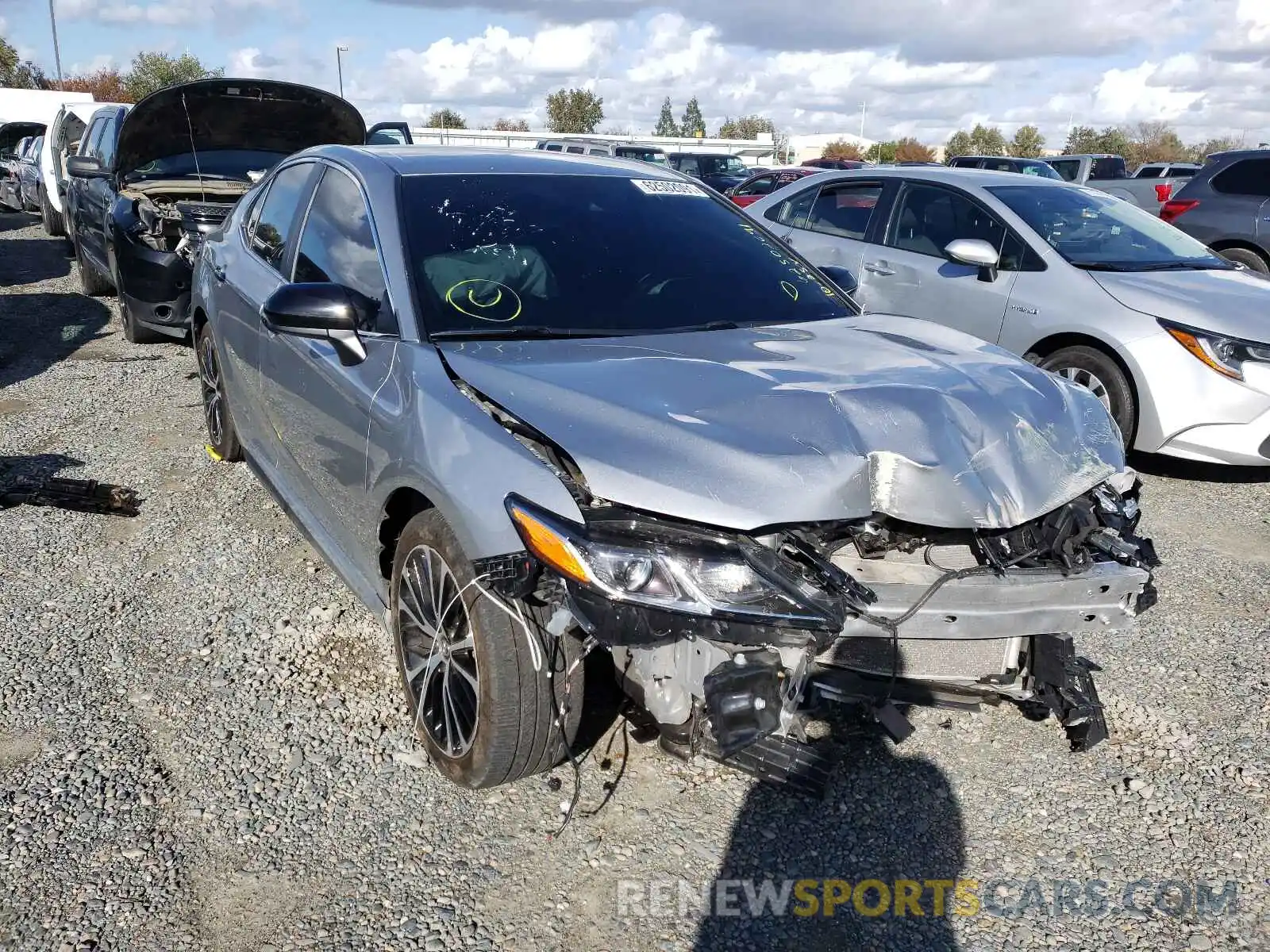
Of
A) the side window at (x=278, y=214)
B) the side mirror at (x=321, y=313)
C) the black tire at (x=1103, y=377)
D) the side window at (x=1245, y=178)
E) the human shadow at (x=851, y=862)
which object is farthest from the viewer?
the side window at (x=1245, y=178)

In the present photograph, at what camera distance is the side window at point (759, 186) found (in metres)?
18.0

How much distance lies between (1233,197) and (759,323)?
9.66m

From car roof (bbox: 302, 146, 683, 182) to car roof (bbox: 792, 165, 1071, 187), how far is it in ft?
10.9

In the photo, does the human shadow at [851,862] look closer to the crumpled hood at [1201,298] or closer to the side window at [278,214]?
the side window at [278,214]

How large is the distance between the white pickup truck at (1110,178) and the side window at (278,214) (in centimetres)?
1480

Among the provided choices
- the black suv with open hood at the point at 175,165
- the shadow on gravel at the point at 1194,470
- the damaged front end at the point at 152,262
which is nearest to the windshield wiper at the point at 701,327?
the shadow on gravel at the point at 1194,470

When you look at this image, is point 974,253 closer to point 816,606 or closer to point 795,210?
point 795,210

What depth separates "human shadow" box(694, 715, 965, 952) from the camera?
8.02ft

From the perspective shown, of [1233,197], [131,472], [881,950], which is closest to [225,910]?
[881,950]

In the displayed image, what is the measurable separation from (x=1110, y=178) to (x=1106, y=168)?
252mm

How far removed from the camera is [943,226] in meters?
6.80

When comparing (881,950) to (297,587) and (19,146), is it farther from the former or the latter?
(19,146)

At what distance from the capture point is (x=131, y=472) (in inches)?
217

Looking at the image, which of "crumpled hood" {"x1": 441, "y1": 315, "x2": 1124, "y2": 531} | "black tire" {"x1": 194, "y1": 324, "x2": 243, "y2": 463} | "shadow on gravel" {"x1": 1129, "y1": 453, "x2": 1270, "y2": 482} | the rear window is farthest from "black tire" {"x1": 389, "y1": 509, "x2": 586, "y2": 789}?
the rear window
